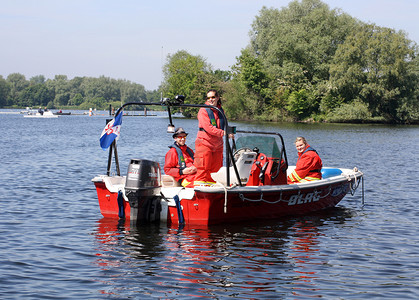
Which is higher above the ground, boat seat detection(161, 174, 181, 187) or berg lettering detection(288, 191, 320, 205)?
boat seat detection(161, 174, 181, 187)

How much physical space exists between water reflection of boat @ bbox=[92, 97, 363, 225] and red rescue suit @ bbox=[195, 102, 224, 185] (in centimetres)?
21

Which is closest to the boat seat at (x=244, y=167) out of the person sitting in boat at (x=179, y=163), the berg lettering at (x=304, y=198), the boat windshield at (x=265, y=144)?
the person sitting in boat at (x=179, y=163)

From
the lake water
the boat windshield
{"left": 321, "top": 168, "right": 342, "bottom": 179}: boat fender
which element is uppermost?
the boat windshield

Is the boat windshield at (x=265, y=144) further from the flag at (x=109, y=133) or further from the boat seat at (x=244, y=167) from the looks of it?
the flag at (x=109, y=133)

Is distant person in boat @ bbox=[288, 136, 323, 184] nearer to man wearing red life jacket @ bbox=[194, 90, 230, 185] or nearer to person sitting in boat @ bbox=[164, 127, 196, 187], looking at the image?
man wearing red life jacket @ bbox=[194, 90, 230, 185]

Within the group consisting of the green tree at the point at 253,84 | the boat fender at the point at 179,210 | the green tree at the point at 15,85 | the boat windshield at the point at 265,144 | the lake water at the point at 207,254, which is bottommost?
the lake water at the point at 207,254

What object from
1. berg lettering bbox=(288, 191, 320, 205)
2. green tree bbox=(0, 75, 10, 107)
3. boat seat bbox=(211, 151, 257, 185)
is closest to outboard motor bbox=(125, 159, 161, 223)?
boat seat bbox=(211, 151, 257, 185)

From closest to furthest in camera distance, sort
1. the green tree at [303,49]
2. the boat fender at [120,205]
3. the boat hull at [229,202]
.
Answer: the boat hull at [229,202], the boat fender at [120,205], the green tree at [303,49]

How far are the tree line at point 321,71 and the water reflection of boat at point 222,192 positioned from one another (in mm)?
49403

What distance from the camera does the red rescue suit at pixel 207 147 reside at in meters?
9.96

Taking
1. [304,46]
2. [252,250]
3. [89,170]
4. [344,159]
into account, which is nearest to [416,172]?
[344,159]

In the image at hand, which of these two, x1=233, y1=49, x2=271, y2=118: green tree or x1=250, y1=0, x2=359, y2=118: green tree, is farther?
x1=233, y1=49, x2=271, y2=118: green tree

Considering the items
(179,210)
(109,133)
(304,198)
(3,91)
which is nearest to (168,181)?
(179,210)

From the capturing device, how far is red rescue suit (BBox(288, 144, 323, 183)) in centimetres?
1198
